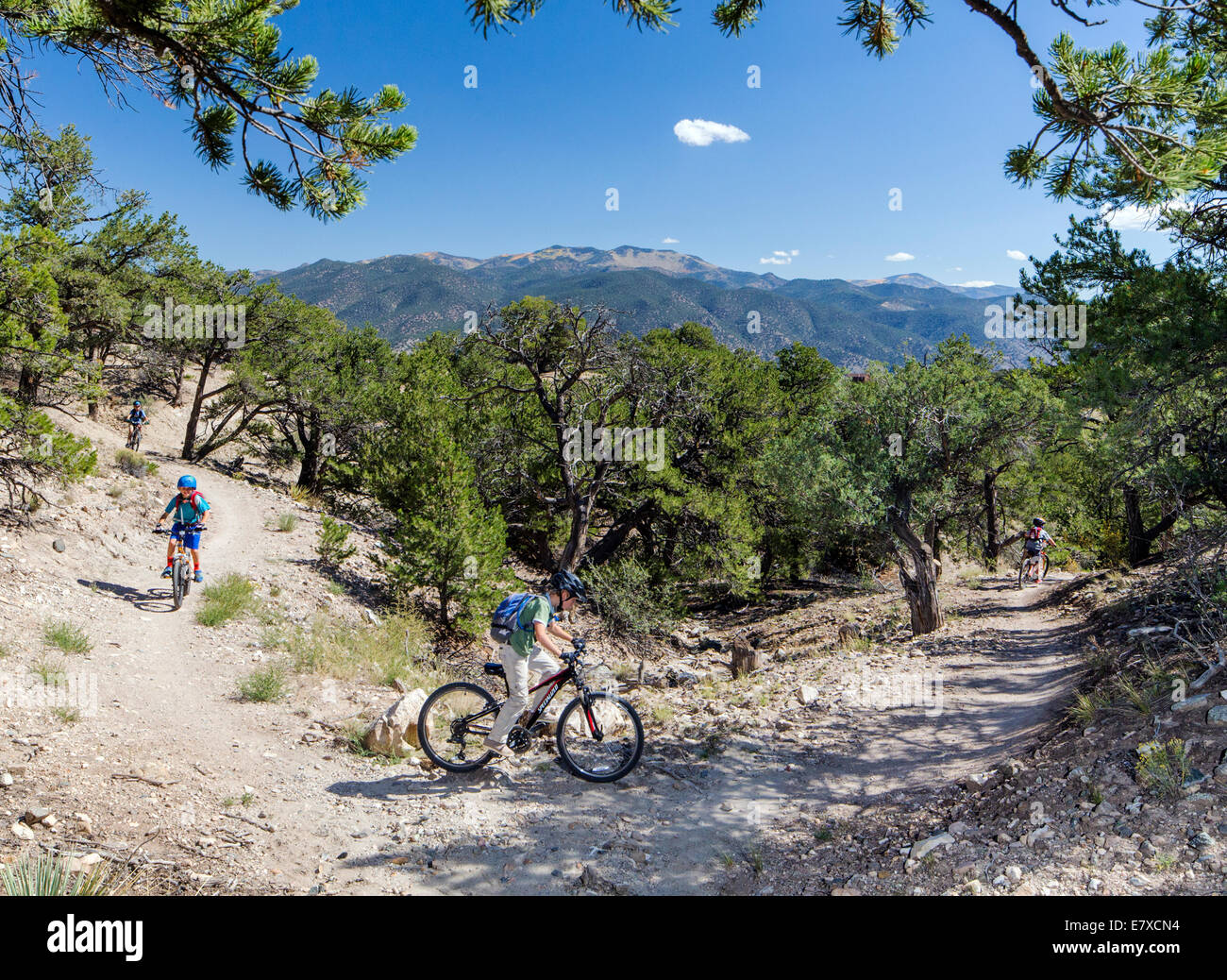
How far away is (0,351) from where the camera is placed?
29.7ft

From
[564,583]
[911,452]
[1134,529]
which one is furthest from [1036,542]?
[564,583]

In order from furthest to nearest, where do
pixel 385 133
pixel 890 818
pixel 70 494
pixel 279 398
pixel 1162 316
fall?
pixel 279 398, pixel 70 494, pixel 1162 316, pixel 890 818, pixel 385 133

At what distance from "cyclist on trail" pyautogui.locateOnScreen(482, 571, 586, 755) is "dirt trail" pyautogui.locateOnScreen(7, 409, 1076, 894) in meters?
0.73

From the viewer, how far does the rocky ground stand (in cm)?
435

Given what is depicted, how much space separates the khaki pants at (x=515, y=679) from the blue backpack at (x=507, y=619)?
0.42 feet

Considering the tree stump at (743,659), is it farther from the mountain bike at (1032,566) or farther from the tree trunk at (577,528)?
the mountain bike at (1032,566)

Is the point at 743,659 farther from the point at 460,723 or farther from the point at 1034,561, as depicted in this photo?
the point at 1034,561

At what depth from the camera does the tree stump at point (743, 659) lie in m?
12.6

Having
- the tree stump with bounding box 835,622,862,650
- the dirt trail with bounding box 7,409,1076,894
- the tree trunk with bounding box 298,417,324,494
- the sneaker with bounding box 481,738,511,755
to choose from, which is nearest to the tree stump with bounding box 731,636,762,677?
the tree stump with bounding box 835,622,862,650

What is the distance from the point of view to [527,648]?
19.9ft

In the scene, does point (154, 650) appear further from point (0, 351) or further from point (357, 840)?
point (357, 840)

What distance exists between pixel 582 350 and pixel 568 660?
10415 millimetres
